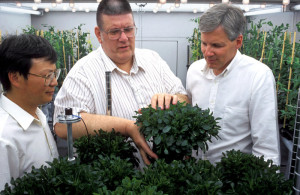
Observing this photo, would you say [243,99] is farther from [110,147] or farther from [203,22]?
[110,147]

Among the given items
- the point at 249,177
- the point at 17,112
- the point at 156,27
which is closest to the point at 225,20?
the point at 249,177

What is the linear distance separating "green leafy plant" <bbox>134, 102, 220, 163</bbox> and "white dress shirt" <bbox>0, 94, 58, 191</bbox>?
1.54ft

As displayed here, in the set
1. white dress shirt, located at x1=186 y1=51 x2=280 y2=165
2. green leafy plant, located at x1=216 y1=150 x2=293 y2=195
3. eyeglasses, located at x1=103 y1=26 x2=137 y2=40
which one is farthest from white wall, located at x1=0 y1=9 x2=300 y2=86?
green leafy plant, located at x1=216 y1=150 x2=293 y2=195

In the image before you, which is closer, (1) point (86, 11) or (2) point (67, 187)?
(2) point (67, 187)

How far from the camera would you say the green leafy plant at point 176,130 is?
103cm

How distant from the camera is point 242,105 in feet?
5.34

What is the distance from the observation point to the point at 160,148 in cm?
103

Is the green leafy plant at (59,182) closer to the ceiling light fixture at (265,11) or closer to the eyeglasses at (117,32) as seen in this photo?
the eyeglasses at (117,32)

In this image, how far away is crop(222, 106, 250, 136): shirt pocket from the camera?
1638 mm

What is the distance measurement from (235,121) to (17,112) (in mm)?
1182

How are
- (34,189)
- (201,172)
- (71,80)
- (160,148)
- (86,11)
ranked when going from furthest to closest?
(86,11), (71,80), (160,148), (201,172), (34,189)

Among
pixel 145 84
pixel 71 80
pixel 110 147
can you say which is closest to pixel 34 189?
pixel 110 147

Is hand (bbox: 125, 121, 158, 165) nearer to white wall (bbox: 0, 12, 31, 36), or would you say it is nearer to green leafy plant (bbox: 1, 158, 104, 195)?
green leafy plant (bbox: 1, 158, 104, 195)

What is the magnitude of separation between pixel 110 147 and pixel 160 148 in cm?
22
